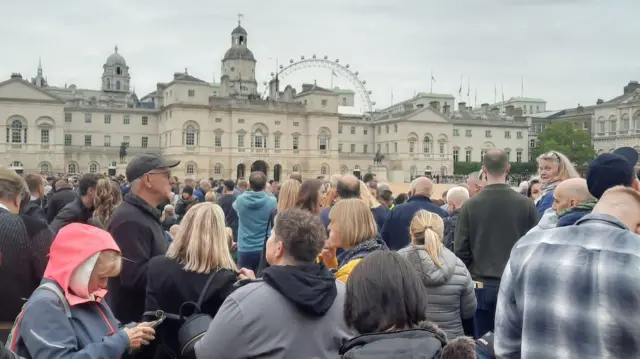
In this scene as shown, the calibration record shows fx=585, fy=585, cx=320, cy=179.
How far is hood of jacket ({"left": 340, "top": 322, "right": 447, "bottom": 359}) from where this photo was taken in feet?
8.45

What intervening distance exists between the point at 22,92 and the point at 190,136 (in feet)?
53.5

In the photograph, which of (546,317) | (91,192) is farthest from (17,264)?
(546,317)

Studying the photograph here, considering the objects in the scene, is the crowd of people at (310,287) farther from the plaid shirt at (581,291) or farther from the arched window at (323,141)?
the arched window at (323,141)

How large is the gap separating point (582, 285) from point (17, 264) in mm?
4113

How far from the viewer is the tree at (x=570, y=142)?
69.8 m

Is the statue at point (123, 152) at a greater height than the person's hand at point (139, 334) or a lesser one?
greater

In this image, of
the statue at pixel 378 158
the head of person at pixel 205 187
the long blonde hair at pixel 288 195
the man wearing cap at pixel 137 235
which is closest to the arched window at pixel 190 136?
the statue at pixel 378 158

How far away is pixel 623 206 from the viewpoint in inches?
120

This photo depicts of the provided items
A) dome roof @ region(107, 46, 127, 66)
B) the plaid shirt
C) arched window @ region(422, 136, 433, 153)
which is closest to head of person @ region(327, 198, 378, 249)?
the plaid shirt

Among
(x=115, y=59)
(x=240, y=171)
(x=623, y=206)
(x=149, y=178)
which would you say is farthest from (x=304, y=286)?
(x=115, y=59)

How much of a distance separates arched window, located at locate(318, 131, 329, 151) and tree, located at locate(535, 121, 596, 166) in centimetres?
2649

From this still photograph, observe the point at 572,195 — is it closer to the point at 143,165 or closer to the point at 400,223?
the point at 400,223

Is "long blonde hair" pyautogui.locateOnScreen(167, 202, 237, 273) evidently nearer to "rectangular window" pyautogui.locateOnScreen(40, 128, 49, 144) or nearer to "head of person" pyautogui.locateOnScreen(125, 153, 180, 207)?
"head of person" pyautogui.locateOnScreen(125, 153, 180, 207)

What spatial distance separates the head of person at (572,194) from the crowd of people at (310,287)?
0.5 inches
